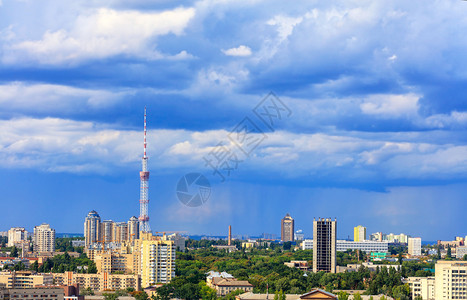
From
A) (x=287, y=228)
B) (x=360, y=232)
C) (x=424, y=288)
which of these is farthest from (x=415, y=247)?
(x=424, y=288)

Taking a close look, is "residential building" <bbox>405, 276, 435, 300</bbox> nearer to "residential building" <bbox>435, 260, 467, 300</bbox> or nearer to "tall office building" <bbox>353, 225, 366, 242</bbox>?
"residential building" <bbox>435, 260, 467, 300</bbox>

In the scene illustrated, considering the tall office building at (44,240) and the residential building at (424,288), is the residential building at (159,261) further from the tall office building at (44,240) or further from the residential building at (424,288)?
the tall office building at (44,240)

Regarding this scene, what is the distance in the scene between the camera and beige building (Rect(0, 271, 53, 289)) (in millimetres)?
27508

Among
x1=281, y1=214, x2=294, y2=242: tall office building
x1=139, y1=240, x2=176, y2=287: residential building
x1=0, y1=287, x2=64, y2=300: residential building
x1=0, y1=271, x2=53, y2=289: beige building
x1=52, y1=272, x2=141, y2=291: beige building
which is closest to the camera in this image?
x1=0, y1=287, x2=64, y2=300: residential building

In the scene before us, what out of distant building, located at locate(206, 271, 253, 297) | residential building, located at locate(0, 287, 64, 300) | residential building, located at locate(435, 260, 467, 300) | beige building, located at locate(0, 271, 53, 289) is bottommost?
distant building, located at locate(206, 271, 253, 297)

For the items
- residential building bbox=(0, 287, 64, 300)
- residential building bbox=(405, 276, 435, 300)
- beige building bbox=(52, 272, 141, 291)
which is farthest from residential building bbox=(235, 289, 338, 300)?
residential building bbox=(0, 287, 64, 300)

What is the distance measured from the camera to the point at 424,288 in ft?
82.9

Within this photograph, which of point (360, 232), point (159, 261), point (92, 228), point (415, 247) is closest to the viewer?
point (159, 261)

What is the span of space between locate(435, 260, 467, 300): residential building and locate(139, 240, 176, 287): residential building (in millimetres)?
11898

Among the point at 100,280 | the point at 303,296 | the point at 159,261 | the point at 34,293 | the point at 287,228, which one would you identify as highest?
the point at 287,228

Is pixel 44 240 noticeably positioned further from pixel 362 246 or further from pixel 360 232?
pixel 360 232

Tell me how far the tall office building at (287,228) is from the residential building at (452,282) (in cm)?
6183

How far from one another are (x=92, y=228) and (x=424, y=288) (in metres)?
39.1

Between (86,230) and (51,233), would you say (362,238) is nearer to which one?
(86,230)
